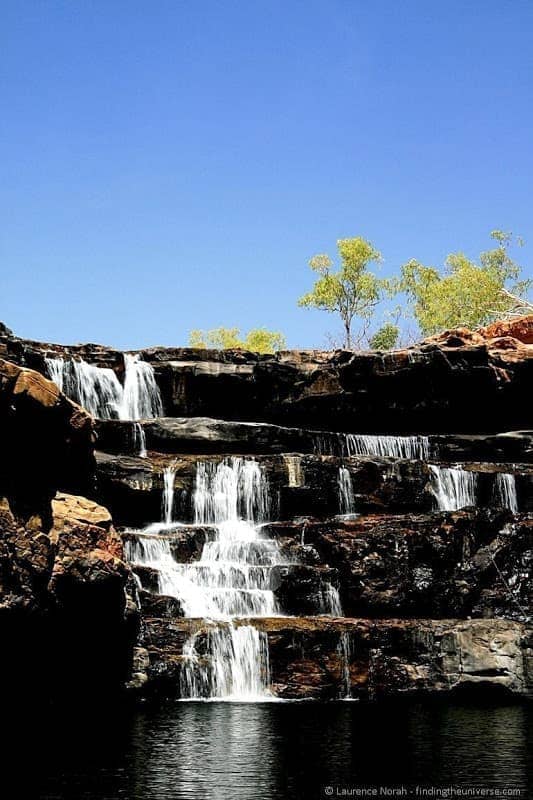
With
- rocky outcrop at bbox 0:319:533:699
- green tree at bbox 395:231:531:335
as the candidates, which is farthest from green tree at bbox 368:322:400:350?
rocky outcrop at bbox 0:319:533:699

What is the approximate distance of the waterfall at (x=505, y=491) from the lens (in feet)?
98.9

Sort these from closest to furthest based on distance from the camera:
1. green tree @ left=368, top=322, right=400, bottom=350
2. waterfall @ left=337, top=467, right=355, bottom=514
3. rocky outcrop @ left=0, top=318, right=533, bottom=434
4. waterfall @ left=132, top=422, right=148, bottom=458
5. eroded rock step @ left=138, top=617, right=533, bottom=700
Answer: eroded rock step @ left=138, top=617, right=533, bottom=700
waterfall @ left=337, top=467, right=355, bottom=514
waterfall @ left=132, top=422, right=148, bottom=458
rocky outcrop @ left=0, top=318, right=533, bottom=434
green tree @ left=368, top=322, right=400, bottom=350

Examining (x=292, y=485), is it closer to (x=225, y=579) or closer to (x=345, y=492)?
(x=345, y=492)

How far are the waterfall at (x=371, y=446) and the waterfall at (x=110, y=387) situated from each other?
21.9 ft

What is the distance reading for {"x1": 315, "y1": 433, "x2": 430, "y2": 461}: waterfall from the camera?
3234cm

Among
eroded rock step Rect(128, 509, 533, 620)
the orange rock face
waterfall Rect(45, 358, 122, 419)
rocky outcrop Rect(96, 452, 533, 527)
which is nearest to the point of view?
eroded rock step Rect(128, 509, 533, 620)

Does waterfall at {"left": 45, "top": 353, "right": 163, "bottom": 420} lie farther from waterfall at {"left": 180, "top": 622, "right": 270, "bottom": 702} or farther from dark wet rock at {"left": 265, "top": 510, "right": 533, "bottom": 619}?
waterfall at {"left": 180, "top": 622, "right": 270, "bottom": 702}

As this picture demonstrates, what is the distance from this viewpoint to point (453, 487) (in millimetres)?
29797

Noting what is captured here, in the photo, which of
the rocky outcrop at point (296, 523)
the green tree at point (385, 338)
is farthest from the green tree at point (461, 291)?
the rocky outcrop at point (296, 523)

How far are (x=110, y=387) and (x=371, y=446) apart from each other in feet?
29.7

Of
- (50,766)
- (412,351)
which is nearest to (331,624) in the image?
(50,766)

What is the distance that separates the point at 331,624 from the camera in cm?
2284

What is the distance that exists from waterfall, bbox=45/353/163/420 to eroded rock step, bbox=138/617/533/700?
Answer: 12888 mm

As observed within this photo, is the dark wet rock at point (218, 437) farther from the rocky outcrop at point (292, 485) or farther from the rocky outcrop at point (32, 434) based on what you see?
the rocky outcrop at point (32, 434)
